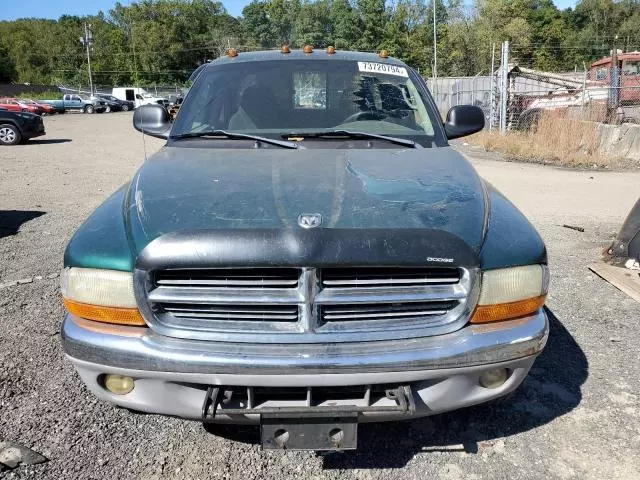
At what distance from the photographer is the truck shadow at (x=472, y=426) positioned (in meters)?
2.62

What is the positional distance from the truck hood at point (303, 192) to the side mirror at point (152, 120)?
2.22 ft

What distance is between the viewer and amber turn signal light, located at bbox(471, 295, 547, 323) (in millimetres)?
2197

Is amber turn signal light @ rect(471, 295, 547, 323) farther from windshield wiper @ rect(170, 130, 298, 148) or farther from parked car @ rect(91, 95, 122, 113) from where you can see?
parked car @ rect(91, 95, 122, 113)

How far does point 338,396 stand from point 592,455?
135 cm

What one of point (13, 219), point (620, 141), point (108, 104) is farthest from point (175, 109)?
point (108, 104)

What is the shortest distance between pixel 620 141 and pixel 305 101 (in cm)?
1224

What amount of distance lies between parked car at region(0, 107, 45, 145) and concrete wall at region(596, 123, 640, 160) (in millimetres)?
16687

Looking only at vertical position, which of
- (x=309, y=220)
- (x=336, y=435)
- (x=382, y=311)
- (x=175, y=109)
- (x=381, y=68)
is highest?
(x=381, y=68)

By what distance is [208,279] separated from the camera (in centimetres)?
212

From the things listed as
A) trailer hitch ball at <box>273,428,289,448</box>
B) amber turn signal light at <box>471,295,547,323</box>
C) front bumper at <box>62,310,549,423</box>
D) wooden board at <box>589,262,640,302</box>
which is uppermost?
amber turn signal light at <box>471,295,547,323</box>

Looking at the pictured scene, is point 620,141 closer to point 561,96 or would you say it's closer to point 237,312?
point 561,96

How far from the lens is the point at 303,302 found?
6.83ft

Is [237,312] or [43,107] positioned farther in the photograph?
[43,107]

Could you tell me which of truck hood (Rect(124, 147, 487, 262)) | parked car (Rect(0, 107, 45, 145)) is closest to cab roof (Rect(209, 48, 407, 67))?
truck hood (Rect(124, 147, 487, 262))
